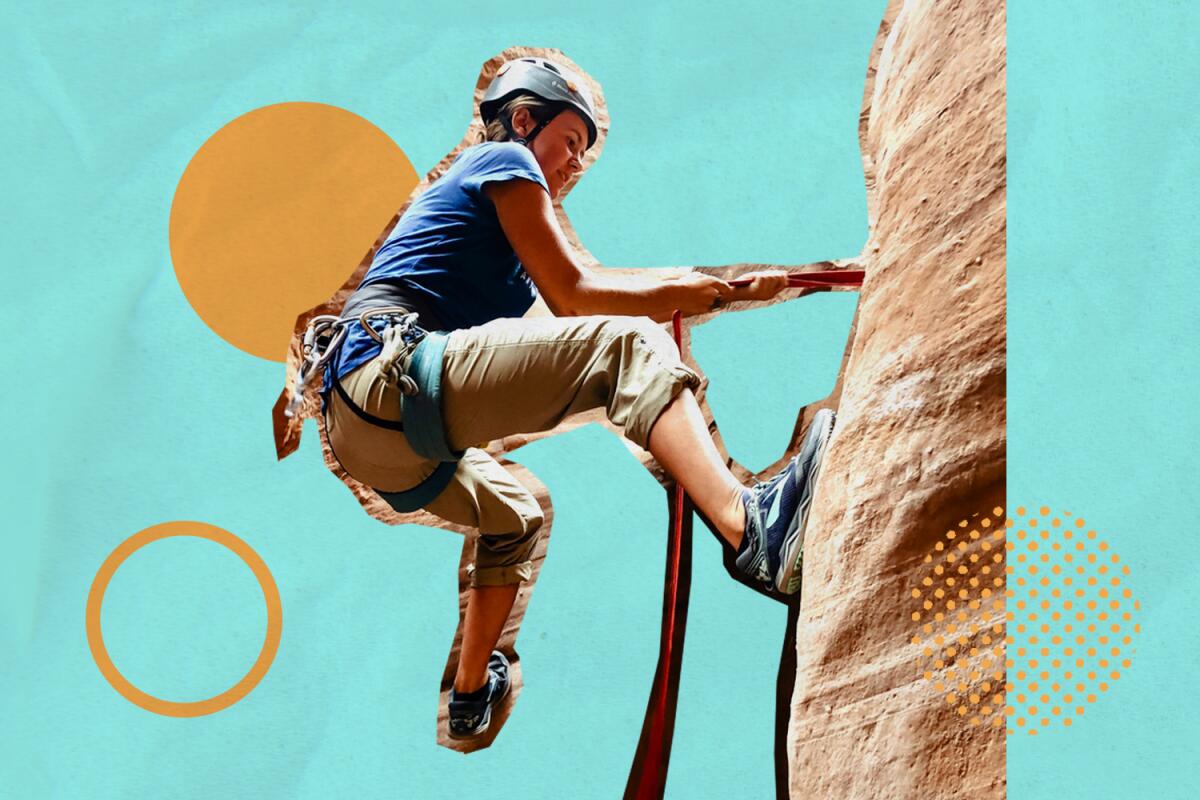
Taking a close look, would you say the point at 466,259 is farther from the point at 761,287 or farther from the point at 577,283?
the point at 761,287

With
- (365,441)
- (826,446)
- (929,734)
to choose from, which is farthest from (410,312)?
(929,734)

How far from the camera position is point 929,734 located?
234cm

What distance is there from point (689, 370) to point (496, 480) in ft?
1.80

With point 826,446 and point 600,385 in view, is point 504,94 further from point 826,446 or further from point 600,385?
point 826,446

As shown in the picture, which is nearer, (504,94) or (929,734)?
(929,734)

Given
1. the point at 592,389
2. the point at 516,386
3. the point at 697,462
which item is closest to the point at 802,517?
the point at 697,462

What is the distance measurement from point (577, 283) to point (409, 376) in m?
0.37

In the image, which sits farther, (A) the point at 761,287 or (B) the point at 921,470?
(A) the point at 761,287

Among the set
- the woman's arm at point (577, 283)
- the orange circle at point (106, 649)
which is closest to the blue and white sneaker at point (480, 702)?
the orange circle at point (106, 649)

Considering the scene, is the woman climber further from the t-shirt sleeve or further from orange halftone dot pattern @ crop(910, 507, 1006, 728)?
orange halftone dot pattern @ crop(910, 507, 1006, 728)

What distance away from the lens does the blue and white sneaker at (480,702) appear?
118 inches

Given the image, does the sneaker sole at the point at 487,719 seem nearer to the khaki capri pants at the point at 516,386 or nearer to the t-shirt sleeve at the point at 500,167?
the khaki capri pants at the point at 516,386

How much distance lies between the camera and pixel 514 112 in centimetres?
295

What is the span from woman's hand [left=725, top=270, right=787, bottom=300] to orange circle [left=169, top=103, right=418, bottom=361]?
2.51ft
